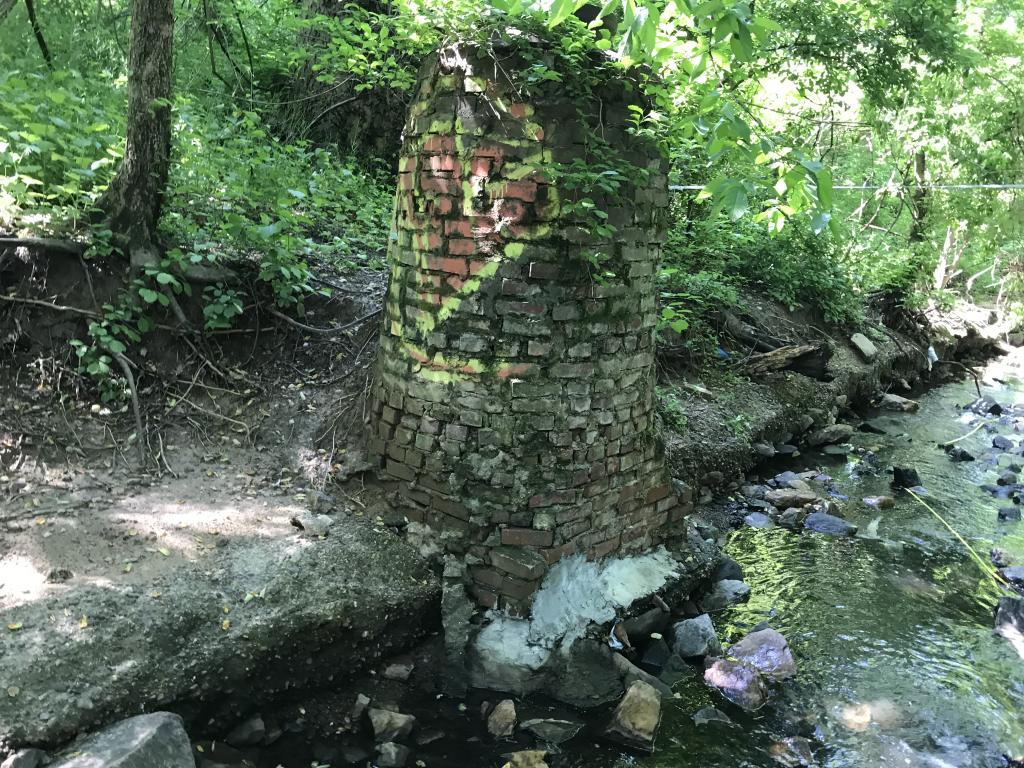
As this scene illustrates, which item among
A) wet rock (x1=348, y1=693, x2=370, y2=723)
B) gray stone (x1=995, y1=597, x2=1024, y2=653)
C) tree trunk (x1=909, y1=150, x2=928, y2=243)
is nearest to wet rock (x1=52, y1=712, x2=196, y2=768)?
wet rock (x1=348, y1=693, x2=370, y2=723)

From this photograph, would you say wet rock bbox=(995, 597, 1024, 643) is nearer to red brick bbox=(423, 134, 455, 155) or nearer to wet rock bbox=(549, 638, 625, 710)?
wet rock bbox=(549, 638, 625, 710)

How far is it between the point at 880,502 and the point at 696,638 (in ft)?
9.62

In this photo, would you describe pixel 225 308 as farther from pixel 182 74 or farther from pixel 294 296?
pixel 182 74

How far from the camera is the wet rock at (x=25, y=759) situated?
2.05 meters

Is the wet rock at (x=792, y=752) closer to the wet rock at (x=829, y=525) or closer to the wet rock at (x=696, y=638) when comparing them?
the wet rock at (x=696, y=638)

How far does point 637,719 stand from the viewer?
2.91 meters

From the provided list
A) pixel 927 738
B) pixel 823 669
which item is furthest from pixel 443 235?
pixel 927 738

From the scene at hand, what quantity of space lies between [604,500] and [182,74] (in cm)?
603

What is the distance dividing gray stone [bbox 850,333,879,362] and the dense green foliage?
28 centimetres

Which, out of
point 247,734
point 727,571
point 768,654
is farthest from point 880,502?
point 247,734

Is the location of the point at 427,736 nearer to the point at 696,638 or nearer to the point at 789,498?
the point at 696,638

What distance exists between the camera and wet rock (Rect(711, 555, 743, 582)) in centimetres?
421

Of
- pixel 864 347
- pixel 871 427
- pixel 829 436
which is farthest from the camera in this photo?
pixel 864 347

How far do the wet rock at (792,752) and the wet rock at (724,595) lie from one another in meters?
0.98
